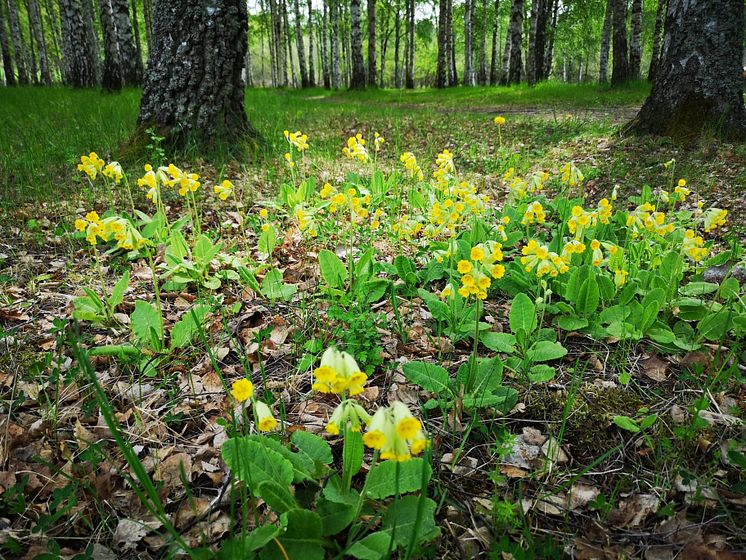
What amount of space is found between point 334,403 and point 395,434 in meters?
0.95

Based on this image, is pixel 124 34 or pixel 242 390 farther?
pixel 124 34

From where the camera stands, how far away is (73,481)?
1.43 m

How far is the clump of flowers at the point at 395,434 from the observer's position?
101 cm

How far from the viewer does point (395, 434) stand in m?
1.03

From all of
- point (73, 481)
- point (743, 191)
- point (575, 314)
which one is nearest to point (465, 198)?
point (575, 314)

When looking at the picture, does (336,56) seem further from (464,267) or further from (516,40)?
(464,267)

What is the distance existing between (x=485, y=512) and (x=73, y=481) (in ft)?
4.43

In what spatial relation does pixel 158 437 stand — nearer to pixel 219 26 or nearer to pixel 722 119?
pixel 219 26

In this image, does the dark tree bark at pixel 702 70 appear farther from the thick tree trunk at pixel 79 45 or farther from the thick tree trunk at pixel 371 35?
the thick tree trunk at pixel 79 45

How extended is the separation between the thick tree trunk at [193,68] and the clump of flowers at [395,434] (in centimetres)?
455

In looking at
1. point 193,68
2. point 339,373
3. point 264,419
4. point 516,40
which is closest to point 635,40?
point 516,40

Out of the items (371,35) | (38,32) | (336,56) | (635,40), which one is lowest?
(635,40)

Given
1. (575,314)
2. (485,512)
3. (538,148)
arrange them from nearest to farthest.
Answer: (485,512), (575,314), (538,148)

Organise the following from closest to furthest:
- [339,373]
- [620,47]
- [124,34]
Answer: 1. [339,373]
2. [124,34]
3. [620,47]
